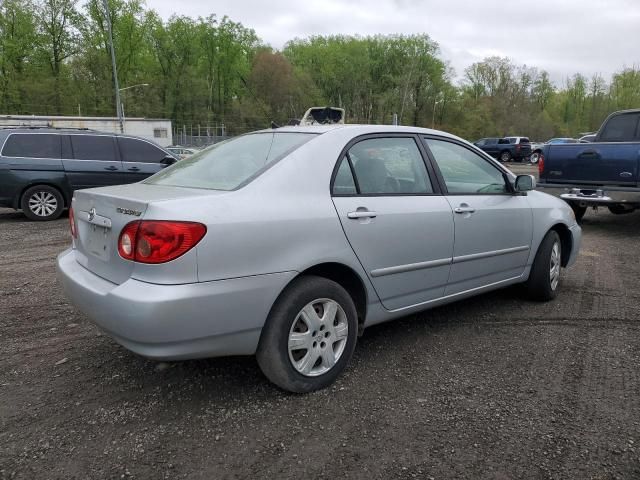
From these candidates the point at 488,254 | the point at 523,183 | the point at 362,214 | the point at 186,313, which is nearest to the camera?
the point at 186,313

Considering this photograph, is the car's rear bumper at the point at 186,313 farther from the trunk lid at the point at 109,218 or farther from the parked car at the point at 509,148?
the parked car at the point at 509,148

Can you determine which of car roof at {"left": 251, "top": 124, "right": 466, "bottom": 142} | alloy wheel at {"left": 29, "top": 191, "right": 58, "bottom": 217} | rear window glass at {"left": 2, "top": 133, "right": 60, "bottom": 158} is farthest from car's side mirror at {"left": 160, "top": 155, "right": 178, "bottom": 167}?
car roof at {"left": 251, "top": 124, "right": 466, "bottom": 142}

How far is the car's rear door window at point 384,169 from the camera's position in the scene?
3.31 metres

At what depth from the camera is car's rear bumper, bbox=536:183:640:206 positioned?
7871 millimetres

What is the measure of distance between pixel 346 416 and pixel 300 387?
0.32 metres

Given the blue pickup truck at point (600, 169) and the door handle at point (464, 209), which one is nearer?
the door handle at point (464, 209)

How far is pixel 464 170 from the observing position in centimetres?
416

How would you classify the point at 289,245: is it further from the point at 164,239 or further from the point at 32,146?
the point at 32,146

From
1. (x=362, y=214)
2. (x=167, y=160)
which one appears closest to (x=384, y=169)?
(x=362, y=214)

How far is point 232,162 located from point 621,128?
845 centimetres

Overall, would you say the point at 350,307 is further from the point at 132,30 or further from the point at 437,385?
the point at 132,30

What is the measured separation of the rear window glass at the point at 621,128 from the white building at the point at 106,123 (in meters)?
28.0

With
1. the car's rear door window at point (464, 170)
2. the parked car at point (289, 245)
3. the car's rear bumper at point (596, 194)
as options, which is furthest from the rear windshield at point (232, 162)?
the car's rear bumper at point (596, 194)

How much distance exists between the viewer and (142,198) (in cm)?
276
